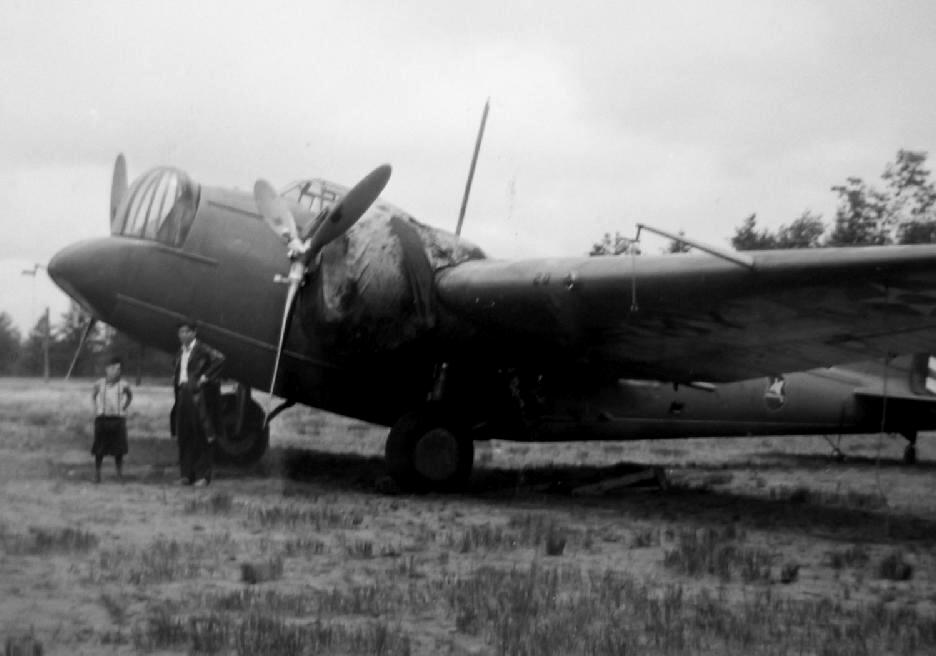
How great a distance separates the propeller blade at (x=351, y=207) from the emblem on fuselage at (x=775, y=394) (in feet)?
18.9

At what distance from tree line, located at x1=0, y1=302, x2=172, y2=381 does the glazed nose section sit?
0.42m

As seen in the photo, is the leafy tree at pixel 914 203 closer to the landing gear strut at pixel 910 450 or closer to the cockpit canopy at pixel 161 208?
the landing gear strut at pixel 910 450

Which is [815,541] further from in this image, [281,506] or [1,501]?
[1,501]

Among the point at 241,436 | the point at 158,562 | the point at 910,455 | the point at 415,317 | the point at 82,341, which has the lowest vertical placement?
the point at 158,562

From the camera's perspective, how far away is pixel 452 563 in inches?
245

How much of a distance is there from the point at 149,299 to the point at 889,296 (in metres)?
6.41

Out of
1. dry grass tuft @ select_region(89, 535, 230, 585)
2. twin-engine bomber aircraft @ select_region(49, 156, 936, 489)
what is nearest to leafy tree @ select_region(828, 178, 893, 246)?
twin-engine bomber aircraft @ select_region(49, 156, 936, 489)

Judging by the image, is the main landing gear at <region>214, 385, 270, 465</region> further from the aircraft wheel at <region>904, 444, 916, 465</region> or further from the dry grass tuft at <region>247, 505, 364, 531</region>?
the aircraft wheel at <region>904, 444, 916, 465</region>

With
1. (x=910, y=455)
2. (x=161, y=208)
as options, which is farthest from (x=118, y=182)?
(x=910, y=455)

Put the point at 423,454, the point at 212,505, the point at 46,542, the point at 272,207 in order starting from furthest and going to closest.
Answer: the point at 423,454 < the point at 272,207 < the point at 212,505 < the point at 46,542

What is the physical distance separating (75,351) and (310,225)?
10.0 ft

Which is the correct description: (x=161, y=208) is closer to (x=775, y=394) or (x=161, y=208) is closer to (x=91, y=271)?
(x=91, y=271)

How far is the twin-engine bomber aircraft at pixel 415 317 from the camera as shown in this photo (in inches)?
332

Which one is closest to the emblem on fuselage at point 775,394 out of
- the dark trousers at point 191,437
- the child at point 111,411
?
the dark trousers at point 191,437
